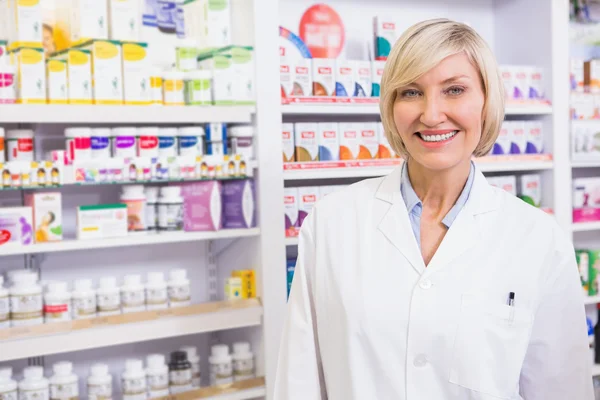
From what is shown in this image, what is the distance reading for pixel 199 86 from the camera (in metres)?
3.25

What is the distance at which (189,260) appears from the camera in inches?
144

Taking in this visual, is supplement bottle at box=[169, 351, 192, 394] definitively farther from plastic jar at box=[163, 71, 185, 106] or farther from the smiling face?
the smiling face

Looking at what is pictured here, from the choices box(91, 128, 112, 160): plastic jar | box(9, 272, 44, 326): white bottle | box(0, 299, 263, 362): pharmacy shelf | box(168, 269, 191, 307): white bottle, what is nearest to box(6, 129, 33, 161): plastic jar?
box(91, 128, 112, 160): plastic jar

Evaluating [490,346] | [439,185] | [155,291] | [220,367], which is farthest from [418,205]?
[220,367]

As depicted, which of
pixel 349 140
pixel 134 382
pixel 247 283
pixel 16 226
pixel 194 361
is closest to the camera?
pixel 16 226

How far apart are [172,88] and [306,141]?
682 mm

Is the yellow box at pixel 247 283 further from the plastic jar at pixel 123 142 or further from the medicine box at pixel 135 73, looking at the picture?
the medicine box at pixel 135 73

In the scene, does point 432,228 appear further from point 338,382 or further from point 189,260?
point 189,260

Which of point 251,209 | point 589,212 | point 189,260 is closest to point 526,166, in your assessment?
point 589,212

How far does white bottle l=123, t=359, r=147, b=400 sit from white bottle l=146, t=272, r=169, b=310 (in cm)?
24

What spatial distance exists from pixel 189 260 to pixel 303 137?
809 mm

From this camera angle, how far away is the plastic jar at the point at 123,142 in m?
3.10

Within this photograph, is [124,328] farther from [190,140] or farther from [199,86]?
[199,86]

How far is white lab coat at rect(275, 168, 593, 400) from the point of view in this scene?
5.80ft
